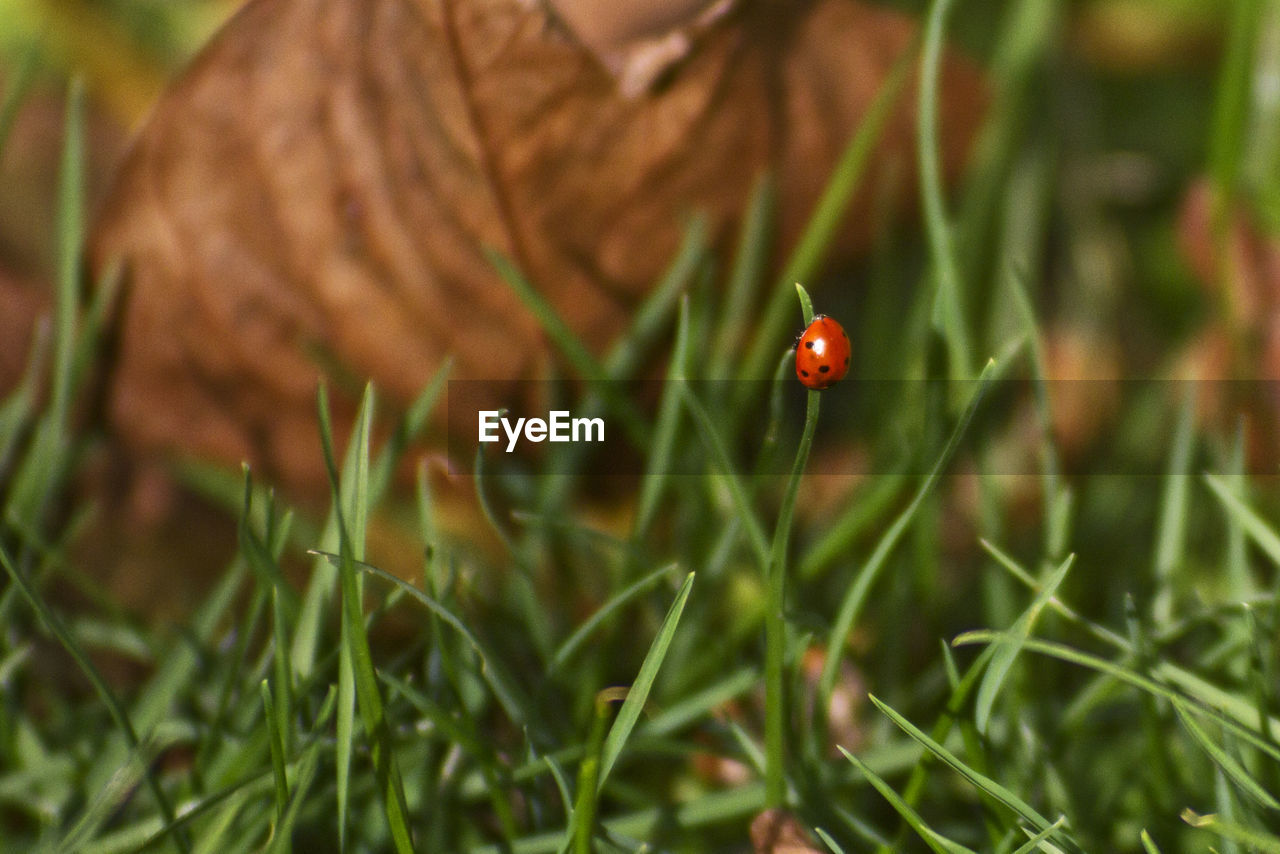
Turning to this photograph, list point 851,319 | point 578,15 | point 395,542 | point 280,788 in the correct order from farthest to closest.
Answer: point 851,319 < point 395,542 < point 578,15 < point 280,788

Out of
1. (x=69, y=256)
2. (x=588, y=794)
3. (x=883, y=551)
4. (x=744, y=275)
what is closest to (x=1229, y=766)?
(x=883, y=551)

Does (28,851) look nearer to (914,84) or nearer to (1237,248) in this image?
(914,84)

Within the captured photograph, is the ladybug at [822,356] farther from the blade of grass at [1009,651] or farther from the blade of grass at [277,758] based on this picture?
the blade of grass at [277,758]

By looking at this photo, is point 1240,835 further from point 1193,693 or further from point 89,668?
point 89,668

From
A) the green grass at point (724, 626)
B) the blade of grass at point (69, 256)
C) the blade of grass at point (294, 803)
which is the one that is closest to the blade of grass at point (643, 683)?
the green grass at point (724, 626)

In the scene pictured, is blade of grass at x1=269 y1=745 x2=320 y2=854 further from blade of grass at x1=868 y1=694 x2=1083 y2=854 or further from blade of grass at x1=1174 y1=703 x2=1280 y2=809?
blade of grass at x1=1174 y1=703 x2=1280 y2=809

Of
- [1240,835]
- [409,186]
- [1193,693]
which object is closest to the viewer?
[1240,835]

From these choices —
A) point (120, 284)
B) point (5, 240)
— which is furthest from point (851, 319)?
point (5, 240)

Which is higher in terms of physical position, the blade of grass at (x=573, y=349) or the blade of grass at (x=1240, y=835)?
the blade of grass at (x=573, y=349)
